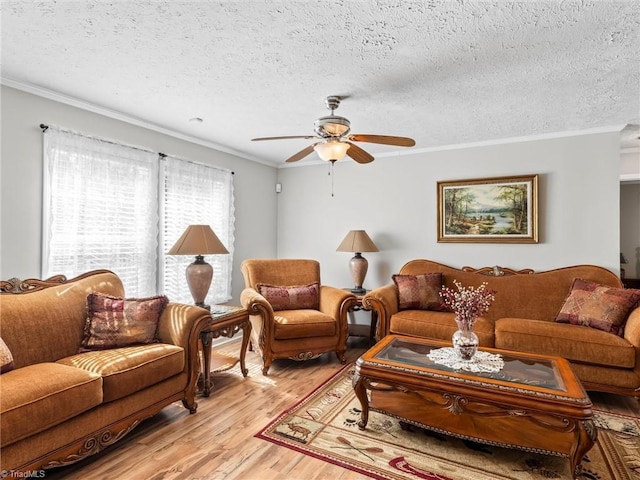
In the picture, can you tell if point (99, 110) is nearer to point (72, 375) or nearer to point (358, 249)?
point (72, 375)

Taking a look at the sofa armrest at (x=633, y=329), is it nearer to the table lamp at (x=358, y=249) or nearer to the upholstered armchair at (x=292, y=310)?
the upholstered armchair at (x=292, y=310)

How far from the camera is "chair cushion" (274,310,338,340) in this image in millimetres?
3367

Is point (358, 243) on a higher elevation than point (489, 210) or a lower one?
lower

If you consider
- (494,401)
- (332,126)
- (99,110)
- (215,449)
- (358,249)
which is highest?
(99,110)

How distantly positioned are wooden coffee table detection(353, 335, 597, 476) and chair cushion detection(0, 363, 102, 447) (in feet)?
4.99

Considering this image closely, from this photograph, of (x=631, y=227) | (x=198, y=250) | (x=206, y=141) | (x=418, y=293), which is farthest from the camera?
(x=631, y=227)

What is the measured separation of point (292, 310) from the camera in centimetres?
380

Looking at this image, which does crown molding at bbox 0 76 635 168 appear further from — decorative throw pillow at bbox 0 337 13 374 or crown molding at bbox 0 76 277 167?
decorative throw pillow at bbox 0 337 13 374

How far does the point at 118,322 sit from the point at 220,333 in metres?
0.78

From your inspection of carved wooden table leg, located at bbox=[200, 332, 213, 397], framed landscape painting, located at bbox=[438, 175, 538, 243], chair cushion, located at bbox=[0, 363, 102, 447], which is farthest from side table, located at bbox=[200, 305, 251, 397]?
framed landscape painting, located at bbox=[438, 175, 538, 243]

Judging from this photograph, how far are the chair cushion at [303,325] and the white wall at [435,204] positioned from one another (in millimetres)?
1332

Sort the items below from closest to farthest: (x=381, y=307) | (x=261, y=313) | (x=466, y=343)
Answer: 1. (x=466, y=343)
2. (x=261, y=313)
3. (x=381, y=307)

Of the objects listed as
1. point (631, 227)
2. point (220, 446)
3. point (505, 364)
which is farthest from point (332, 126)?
point (631, 227)

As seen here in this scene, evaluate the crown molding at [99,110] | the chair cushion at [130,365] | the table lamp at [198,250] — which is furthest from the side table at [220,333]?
the crown molding at [99,110]
